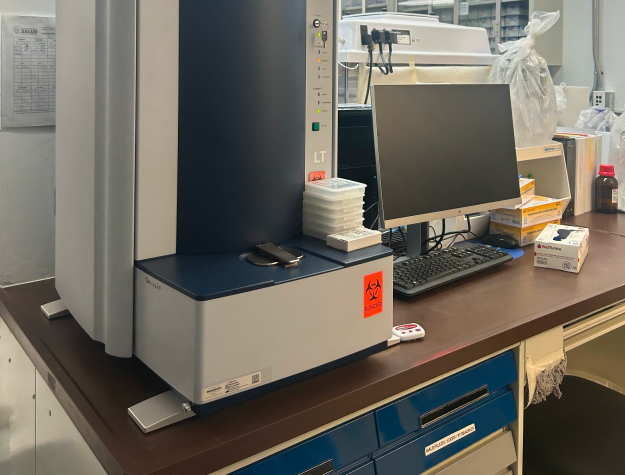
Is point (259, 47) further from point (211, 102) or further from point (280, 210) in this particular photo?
point (280, 210)

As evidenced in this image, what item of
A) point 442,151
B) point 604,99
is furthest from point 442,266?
point 604,99

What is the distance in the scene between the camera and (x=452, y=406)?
108 centimetres

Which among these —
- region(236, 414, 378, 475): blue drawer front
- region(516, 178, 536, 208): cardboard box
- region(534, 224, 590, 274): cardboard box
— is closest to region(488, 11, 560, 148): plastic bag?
region(516, 178, 536, 208): cardboard box

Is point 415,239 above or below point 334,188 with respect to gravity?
below

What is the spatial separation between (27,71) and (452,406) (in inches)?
45.8

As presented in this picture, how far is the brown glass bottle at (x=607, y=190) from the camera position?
2.15 m

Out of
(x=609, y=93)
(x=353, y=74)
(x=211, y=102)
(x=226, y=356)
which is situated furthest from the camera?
(x=609, y=93)

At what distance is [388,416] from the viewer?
0.96 meters

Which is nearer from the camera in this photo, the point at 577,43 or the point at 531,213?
the point at 531,213

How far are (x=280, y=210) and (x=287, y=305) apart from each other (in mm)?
239

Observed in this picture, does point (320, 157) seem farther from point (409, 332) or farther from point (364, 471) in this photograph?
point (364, 471)

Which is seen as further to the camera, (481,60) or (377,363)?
(481,60)

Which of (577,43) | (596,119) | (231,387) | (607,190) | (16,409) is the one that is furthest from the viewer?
(577,43)

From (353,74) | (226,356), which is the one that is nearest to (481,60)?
(353,74)
